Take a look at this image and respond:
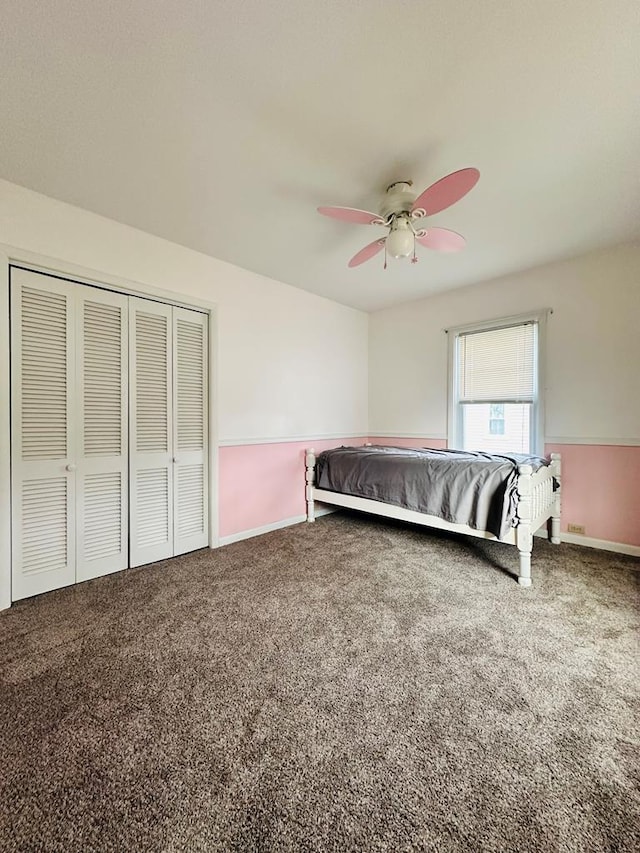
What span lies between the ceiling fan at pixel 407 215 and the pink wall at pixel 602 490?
219cm

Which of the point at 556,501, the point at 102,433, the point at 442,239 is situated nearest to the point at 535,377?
the point at 556,501

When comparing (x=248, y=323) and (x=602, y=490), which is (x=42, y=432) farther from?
(x=602, y=490)

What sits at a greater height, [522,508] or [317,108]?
[317,108]

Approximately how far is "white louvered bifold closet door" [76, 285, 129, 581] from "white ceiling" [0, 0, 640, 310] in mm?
717

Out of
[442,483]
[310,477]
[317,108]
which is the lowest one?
[310,477]

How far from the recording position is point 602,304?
3.00 meters

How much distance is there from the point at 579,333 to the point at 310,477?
285 cm

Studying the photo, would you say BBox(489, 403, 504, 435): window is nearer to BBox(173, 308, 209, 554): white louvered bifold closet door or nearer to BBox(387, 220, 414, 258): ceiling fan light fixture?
BBox(387, 220, 414, 258): ceiling fan light fixture

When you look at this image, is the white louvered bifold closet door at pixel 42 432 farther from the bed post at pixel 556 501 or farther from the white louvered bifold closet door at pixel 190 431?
the bed post at pixel 556 501

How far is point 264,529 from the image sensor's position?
350 cm

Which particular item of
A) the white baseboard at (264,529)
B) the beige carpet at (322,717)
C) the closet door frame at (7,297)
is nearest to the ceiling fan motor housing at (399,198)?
the closet door frame at (7,297)

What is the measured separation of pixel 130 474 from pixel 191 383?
0.87 metres

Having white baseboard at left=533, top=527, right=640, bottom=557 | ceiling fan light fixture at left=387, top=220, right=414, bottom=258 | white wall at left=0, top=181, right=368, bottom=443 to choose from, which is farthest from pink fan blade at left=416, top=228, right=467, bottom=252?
white baseboard at left=533, top=527, right=640, bottom=557

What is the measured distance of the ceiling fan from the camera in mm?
1771
